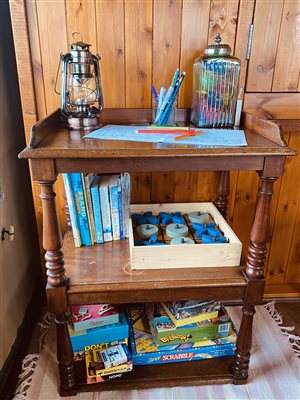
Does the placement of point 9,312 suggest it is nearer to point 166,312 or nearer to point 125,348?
point 125,348

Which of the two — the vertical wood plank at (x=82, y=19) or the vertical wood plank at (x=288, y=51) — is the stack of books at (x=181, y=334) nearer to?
the vertical wood plank at (x=288, y=51)

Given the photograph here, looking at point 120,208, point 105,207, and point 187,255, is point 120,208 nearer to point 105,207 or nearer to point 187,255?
point 105,207

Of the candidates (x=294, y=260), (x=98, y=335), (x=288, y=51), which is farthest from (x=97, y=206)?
(x=294, y=260)

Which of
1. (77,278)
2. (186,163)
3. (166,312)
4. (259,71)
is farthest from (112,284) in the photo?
(259,71)

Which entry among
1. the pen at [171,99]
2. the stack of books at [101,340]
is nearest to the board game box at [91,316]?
the stack of books at [101,340]

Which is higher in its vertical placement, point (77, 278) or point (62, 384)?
point (77, 278)

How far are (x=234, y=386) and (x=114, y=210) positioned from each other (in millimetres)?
728

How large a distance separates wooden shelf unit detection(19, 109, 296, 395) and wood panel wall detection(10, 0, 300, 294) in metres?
0.14

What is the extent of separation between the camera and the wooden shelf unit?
88cm

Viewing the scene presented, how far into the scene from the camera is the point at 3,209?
123 cm

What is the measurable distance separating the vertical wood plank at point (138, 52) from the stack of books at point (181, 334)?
75 centimetres

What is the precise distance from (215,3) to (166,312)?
107 centimetres

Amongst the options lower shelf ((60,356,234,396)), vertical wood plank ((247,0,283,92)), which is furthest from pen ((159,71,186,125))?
lower shelf ((60,356,234,396))

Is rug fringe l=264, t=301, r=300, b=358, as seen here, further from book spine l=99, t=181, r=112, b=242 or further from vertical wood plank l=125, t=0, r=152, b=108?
vertical wood plank l=125, t=0, r=152, b=108
